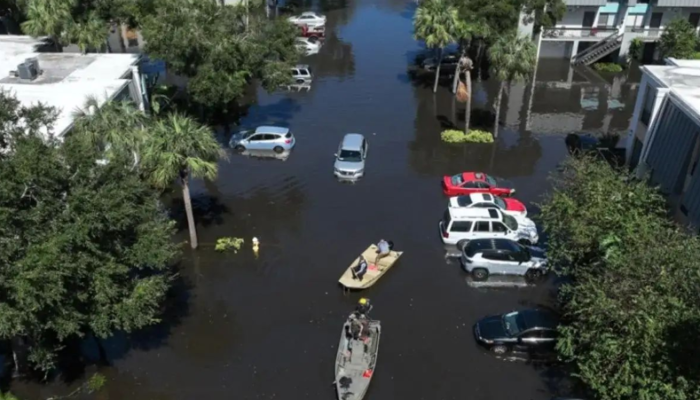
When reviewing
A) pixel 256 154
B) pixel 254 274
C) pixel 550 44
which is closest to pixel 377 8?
pixel 550 44

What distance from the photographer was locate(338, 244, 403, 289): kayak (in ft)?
88.7

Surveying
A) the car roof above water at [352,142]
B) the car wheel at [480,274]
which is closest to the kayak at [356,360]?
the car wheel at [480,274]

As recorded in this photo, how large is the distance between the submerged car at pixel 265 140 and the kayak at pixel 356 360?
A: 18.0 meters

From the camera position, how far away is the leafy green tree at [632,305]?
54.1 ft

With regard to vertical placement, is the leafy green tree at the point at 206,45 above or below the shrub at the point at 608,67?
above

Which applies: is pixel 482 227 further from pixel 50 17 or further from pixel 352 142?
pixel 50 17

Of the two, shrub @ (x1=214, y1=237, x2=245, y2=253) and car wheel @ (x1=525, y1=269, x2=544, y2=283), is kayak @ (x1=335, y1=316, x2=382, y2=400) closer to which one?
car wheel @ (x1=525, y1=269, x2=544, y2=283)

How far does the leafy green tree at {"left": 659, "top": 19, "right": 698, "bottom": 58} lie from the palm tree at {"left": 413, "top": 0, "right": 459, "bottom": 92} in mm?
20187

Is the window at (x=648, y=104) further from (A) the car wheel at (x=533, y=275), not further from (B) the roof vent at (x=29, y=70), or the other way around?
(B) the roof vent at (x=29, y=70)

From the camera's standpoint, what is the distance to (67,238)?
17266mm

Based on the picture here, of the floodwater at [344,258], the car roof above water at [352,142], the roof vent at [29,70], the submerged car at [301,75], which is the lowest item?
the floodwater at [344,258]

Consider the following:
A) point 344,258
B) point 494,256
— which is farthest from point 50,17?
point 494,256

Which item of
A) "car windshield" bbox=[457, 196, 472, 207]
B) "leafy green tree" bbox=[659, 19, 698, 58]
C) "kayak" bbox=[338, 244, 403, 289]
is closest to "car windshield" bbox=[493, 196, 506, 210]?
"car windshield" bbox=[457, 196, 472, 207]

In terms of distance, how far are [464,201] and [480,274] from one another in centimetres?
497
